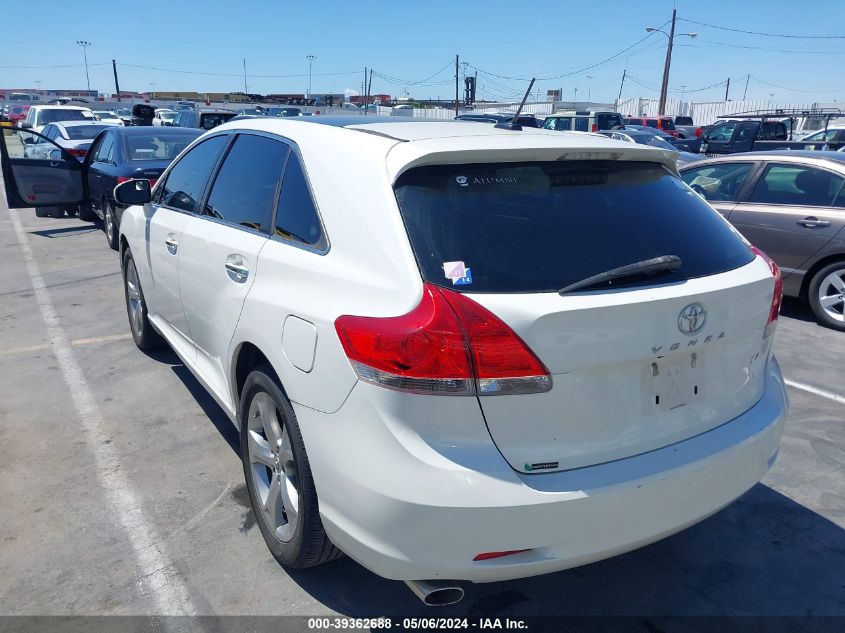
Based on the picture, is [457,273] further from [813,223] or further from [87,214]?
[87,214]

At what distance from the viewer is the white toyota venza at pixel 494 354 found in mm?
2014

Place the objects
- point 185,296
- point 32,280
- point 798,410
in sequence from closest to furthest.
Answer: point 185,296 → point 798,410 → point 32,280

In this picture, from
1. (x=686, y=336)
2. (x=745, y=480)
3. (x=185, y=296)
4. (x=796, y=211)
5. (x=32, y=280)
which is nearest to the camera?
(x=686, y=336)

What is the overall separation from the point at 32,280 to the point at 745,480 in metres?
8.03

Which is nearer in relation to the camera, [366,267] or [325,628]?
[366,267]

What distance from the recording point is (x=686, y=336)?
7.30 feet

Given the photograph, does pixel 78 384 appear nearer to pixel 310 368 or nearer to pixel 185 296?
pixel 185 296

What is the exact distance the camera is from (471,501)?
1979mm

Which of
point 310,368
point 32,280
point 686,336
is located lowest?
point 32,280

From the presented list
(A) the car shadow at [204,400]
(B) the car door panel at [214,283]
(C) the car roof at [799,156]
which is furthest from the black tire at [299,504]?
(C) the car roof at [799,156]

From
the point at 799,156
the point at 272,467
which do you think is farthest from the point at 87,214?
the point at 799,156

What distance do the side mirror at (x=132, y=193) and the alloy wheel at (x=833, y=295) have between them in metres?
5.82

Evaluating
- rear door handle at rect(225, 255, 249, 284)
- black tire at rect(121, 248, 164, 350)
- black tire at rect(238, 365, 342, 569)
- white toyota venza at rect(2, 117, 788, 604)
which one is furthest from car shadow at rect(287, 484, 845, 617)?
black tire at rect(121, 248, 164, 350)

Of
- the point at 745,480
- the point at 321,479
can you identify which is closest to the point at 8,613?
the point at 321,479
